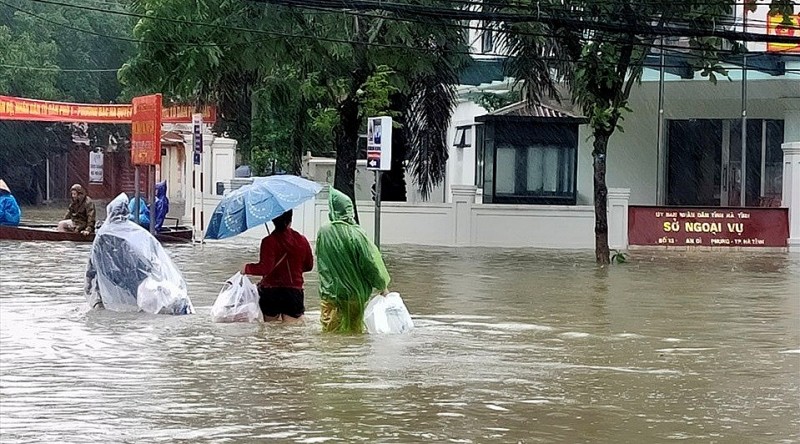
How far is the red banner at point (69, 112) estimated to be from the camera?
33.6 m

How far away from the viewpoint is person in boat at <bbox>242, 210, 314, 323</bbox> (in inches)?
518

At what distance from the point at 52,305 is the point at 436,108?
16.2 m

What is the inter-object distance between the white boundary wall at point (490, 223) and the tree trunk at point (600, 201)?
4.05 metres

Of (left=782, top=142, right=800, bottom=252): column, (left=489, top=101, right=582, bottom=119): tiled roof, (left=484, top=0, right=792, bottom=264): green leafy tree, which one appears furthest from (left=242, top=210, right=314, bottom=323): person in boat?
(left=782, top=142, right=800, bottom=252): column

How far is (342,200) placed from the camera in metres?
12.6

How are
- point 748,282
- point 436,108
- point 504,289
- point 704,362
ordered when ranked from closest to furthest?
point 704,362, point 504,289, point 748,282, point 436,108

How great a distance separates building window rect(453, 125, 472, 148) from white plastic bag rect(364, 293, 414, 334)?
87.3 feet

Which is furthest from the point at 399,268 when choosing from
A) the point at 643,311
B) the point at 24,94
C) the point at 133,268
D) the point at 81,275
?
the point at 24,94

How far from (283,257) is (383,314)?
122 cm

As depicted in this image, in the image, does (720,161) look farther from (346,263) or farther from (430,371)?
(430,371)

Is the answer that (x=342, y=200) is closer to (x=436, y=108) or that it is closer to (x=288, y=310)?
(x=288, y=310)

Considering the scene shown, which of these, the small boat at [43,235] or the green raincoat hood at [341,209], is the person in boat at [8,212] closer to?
the small boat at [43,235]

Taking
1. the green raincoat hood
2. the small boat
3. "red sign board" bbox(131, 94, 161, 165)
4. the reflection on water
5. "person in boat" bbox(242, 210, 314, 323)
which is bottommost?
the reflection on water

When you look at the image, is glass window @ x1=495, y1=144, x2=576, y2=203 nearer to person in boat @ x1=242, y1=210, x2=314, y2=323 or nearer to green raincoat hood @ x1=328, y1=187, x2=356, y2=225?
person in boat @ x1=242, y1=210, x2=314, y2=323
